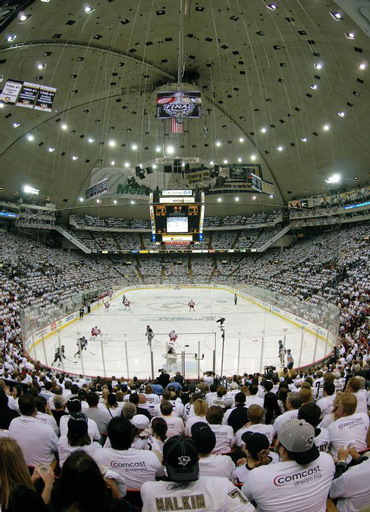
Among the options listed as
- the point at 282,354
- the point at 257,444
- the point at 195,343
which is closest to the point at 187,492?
the point at 257,444

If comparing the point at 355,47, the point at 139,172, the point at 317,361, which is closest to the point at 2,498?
the point at 317,361

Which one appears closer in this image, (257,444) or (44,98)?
(257,444)

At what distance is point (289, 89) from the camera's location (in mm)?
30656

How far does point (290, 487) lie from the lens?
2229 mm

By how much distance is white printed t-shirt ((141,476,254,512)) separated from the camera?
2.01m

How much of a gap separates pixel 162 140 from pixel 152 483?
46612 millimetres

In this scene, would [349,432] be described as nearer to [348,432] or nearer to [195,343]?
[348,432]

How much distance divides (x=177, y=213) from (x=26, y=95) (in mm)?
13590

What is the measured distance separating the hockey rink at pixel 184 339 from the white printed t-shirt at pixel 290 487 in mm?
7935

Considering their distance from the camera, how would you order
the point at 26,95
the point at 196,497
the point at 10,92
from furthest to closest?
1. the point at 26,95
2. the point at 10,92
3. the point at 196,497

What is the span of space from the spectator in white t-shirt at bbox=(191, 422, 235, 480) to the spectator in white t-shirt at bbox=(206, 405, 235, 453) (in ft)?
4.23

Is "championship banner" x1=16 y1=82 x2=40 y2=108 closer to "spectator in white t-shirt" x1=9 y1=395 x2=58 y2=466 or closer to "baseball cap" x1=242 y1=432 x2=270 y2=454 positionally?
"spectator in white t-shirt" x1=9 y1=395 x2=58 y2=466

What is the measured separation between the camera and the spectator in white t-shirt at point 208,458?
8.66ft

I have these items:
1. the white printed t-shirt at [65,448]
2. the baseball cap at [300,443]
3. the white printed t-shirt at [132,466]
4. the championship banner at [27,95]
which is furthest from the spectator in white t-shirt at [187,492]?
the championship banner at [27,95]
